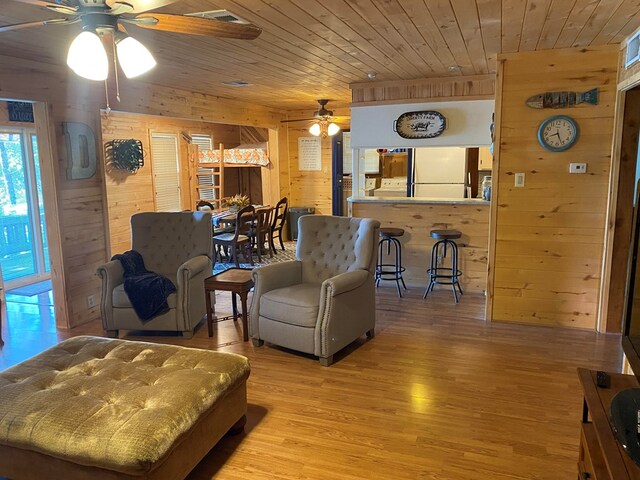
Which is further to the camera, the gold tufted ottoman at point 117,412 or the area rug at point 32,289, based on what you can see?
the area rug at point 32,289

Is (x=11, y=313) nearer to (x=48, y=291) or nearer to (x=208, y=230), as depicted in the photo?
(x=48, y=291)

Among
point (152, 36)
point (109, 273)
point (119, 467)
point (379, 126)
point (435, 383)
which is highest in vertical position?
point (152, 36)

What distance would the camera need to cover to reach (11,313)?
479 cm

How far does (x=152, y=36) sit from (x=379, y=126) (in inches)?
119

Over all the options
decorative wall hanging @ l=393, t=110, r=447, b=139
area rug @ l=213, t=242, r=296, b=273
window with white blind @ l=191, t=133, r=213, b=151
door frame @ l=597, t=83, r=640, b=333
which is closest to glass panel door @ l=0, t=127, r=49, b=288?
area rug @ l=213, t=242, r=296, b=273

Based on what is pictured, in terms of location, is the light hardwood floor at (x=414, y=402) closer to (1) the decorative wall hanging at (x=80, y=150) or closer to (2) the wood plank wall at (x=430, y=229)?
(2) the wood plank wall at (x=430, y=229)

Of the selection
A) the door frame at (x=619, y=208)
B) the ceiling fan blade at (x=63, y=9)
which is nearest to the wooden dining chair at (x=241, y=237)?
the door frame at (x=619, y=208)

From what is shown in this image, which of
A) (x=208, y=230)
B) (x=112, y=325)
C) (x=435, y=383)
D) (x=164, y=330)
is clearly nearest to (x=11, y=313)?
(x=112, y=325)

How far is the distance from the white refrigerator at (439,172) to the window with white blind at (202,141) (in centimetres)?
376

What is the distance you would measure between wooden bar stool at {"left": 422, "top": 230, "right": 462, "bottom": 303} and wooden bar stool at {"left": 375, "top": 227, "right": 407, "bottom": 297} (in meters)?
0.33

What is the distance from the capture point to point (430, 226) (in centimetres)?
539

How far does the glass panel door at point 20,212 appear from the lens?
229 inches

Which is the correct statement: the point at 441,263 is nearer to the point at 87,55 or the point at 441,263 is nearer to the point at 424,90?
the point at 424,90

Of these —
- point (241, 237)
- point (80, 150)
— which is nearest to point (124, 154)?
point (241, 237)
